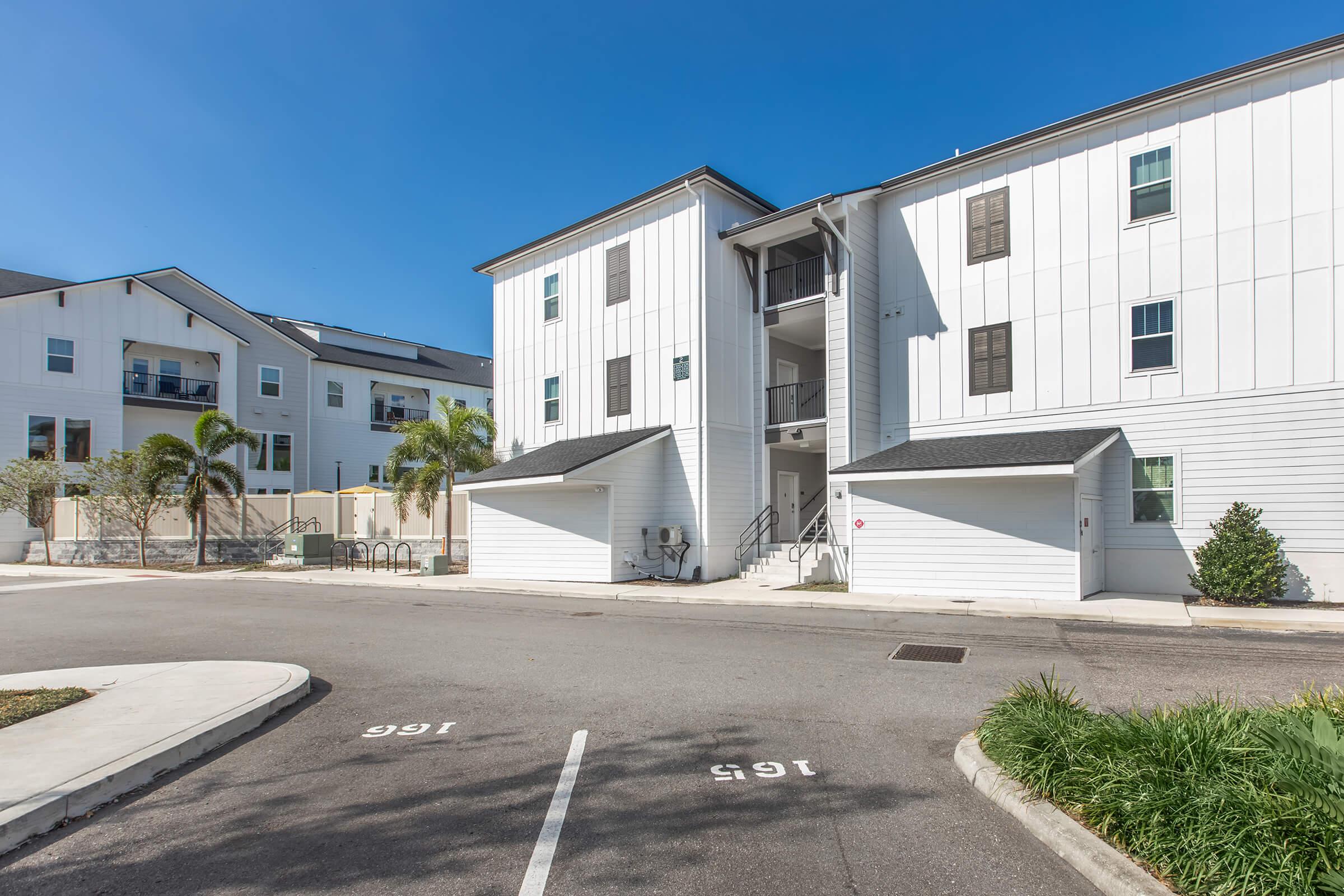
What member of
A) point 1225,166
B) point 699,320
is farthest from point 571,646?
point 1225,166

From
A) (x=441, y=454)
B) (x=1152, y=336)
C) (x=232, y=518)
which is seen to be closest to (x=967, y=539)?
(x=1152, y=336)

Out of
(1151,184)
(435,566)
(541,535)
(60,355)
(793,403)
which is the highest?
(1151,184)

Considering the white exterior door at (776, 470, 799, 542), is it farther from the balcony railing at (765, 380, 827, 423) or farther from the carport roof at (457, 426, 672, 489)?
the carport roof at (457, 426, 672, 489)

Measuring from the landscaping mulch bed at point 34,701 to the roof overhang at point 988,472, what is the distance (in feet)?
42.3

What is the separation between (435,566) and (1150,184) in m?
20.1

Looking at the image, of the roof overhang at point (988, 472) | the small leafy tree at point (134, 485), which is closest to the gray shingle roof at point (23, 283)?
the small leafy tree at point (134, 485)

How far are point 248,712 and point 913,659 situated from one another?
272 inches

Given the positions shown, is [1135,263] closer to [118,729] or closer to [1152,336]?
[1152,336]

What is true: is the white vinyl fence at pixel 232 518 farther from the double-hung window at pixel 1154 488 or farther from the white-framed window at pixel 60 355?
the double-hung window at pixel 1154 488

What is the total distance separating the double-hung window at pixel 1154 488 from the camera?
14633 millimetres

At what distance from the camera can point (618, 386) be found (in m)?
21.3

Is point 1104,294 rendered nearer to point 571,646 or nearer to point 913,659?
point 913,659

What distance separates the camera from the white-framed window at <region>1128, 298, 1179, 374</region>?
14.7 meters

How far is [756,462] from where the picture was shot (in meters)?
20.4
